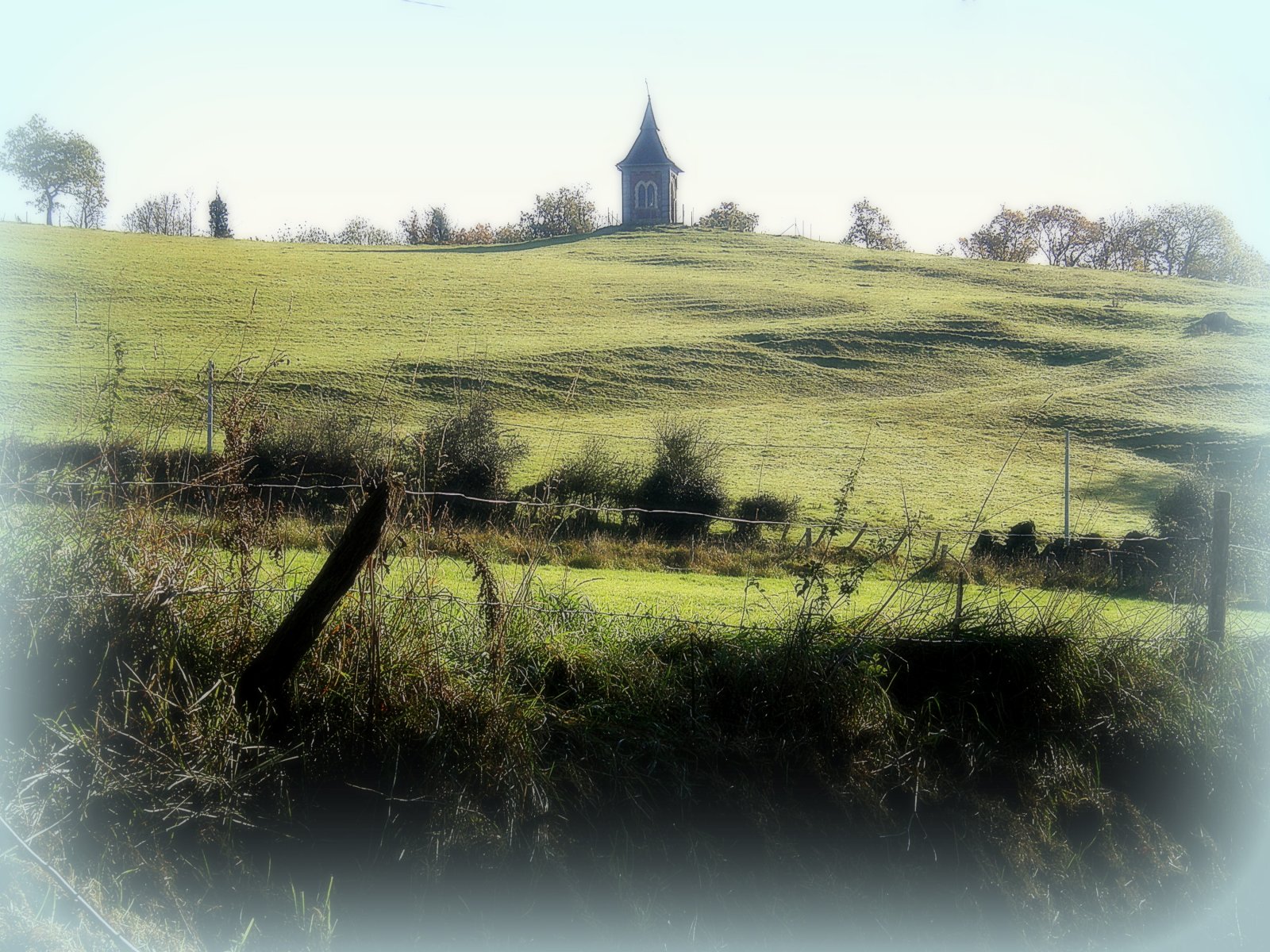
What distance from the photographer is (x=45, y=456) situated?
56.8 ft

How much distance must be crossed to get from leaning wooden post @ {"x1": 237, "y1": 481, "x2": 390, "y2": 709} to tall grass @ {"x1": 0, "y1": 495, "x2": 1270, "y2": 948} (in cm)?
17

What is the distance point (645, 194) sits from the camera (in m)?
93.3

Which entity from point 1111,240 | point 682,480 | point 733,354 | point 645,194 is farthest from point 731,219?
point 682,480

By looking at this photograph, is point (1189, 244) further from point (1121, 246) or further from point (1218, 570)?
point (1218, 570)

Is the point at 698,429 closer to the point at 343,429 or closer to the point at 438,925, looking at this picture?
the point at 343,429

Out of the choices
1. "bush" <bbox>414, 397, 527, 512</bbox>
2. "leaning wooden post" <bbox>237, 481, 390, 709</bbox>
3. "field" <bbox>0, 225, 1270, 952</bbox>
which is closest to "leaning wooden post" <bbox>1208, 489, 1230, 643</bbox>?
"field" <bbox>0, 225, 1270, 952</bbox>

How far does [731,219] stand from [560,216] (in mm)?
15031

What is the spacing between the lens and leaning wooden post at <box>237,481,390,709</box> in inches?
272

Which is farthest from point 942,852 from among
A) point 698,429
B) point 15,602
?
point 698,429

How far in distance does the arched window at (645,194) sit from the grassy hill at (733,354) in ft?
98.3

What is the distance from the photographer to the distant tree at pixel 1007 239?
8681 centimetres

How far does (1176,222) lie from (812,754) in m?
80.2

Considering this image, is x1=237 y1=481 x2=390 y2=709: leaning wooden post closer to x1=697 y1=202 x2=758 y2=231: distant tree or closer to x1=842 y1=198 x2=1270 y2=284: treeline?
x1=842 y1=198 x2=1270 y2=284: treeline

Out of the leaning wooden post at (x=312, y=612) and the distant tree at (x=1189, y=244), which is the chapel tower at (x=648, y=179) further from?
the leaning wooden post at (x=312, y=612)
